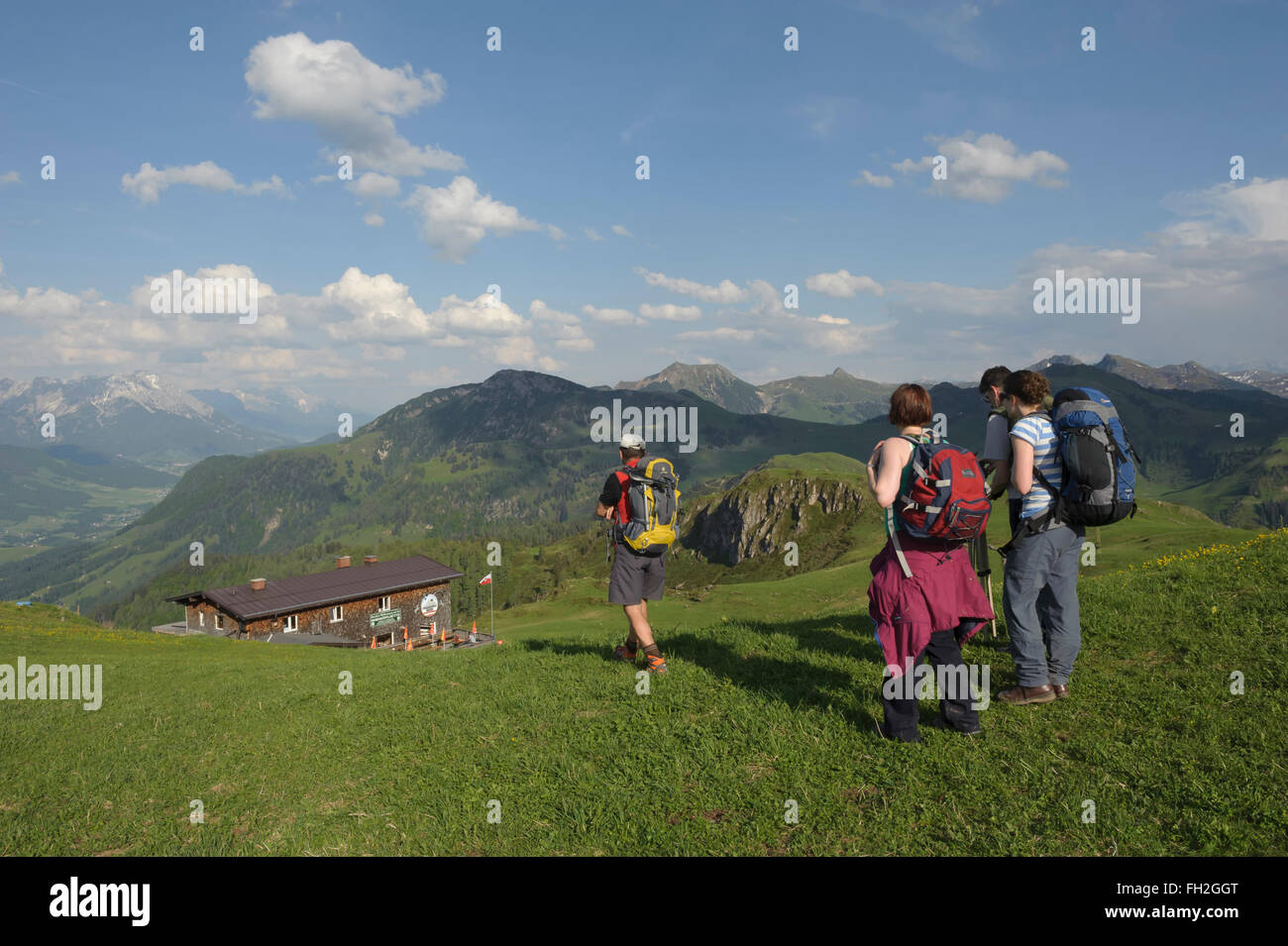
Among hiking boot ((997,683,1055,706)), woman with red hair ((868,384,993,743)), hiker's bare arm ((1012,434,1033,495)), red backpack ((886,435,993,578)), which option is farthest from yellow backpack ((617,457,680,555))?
hiking boot ((997,683,1055,706))

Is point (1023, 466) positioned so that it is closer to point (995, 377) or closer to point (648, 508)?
point (995, 377)

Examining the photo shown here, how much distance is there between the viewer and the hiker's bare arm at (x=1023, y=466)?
7.84 meters

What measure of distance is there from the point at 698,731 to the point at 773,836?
230 centimetres

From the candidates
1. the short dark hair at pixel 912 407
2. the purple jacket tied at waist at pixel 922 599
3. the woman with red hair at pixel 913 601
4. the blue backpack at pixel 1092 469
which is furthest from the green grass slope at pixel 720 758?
the short dark hair at pixel 912 407

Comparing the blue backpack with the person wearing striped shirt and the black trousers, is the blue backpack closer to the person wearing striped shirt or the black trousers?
the person wearing striped shirt

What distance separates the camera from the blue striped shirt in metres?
7.98

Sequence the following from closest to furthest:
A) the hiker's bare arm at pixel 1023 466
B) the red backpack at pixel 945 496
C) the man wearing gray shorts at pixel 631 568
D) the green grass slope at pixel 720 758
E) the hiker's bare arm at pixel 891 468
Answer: the green grass slope at pixel 720 758
the red backpack at pixel 945 496
the hiker's bare arm at pixel 891 468
the hiker's bare arm at pixel 1023 466
the man wearing gray shorts at pixel 631 568

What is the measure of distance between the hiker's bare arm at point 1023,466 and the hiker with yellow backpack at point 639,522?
4.61 metres

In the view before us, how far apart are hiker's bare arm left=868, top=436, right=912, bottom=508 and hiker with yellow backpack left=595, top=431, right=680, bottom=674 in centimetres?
364

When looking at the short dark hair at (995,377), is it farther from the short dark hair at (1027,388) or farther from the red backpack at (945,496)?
the red backpack at (945,496)

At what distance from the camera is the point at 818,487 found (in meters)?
199

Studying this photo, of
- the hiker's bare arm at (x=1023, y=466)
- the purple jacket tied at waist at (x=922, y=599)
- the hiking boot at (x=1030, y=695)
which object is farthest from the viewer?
the hiking boot at (x=1030, y=695)
